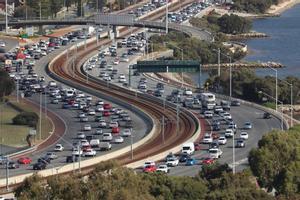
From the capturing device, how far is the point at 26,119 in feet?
203

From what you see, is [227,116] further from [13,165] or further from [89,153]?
[13,165]

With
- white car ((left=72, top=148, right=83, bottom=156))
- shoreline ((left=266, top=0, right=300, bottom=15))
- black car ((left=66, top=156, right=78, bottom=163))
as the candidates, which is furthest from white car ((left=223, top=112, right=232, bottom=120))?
shoreline ((left=266, top=0, right=300, bottom=15))

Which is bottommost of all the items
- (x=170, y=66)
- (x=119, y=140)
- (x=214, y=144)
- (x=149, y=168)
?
(x=119, y=140)

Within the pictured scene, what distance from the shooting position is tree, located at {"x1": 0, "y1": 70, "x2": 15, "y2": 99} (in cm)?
7031

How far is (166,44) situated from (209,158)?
1995 inches

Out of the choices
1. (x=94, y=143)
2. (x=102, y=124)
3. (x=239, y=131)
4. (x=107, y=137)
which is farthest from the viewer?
(x=102, y=124)

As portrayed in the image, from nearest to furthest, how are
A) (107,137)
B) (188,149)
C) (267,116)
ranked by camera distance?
(188,149) → (107,137) → (267,116)

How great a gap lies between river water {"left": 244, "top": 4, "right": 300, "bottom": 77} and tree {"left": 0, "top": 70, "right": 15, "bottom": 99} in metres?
24.8

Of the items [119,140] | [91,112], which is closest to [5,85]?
[91,112]

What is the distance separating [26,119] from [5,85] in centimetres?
947

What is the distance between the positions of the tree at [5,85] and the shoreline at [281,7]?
3359 inches

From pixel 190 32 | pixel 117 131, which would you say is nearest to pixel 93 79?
pixel 117 131

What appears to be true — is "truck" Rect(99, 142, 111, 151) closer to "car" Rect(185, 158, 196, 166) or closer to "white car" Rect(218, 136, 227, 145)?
"white car" Rect(218, 136, 227, 145)

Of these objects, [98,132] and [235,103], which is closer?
[98,132]
